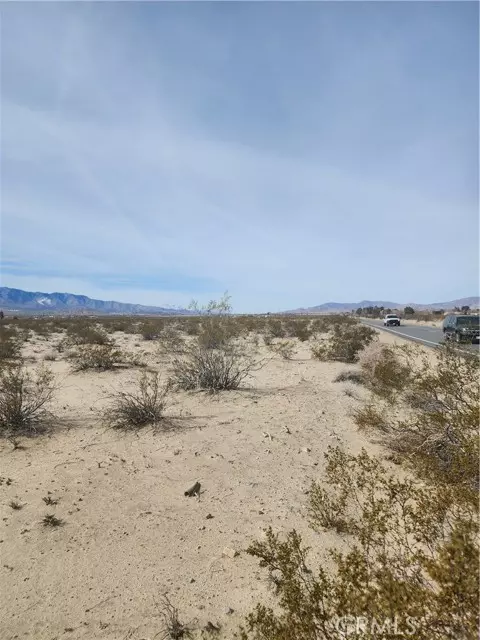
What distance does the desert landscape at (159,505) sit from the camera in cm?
312

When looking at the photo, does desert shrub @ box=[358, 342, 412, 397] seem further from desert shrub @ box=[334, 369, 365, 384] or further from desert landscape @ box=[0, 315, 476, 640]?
desert landscape @ box=[0, 315, 476, 640]

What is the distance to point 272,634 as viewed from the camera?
2.18 m

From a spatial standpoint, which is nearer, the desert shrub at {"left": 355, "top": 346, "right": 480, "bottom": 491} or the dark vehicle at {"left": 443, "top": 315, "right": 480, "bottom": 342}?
the desert shrub at {"left": 355, "top": 346, "right": 480, "bottom": 491}

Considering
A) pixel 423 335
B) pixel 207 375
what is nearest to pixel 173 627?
pixel 207 375

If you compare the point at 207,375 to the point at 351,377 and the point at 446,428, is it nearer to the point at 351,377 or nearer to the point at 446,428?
A: the point at 351,377

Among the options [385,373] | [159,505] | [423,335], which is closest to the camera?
[159,505]

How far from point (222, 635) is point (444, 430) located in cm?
330

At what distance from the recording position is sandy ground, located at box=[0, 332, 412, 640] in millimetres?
3119

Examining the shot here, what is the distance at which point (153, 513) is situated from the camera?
175 inches

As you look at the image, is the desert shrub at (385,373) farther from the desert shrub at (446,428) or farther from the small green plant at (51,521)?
the small green plant at (51,521)

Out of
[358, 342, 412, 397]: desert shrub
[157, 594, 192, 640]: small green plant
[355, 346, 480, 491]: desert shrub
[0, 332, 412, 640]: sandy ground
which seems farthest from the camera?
[358, 342, 412, 397]: desert shrub

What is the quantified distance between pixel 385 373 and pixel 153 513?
575 cm

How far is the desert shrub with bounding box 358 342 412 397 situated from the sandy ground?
2.76ft

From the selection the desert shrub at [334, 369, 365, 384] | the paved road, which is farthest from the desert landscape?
the paved road
